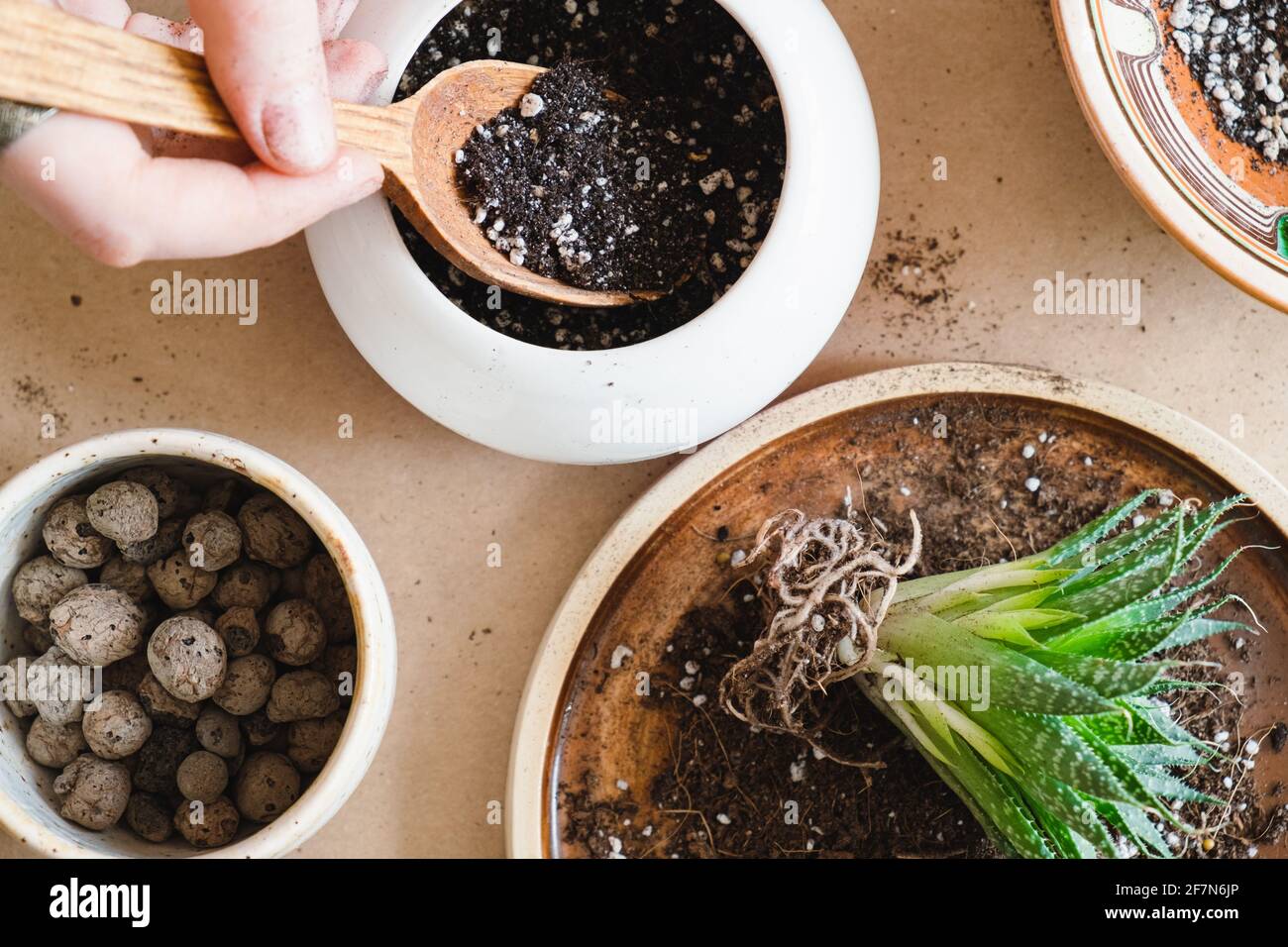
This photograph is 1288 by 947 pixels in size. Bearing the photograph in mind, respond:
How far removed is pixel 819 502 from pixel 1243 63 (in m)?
0.55

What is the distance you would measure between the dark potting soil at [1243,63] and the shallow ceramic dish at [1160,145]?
0.04 meters

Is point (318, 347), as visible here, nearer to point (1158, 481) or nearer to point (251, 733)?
point (251, 733)

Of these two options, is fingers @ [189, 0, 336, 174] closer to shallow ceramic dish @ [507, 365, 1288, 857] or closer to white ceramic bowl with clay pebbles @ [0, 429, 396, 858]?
white ceramic bowl with clay pebbles @ [0, 429, 396, 858]

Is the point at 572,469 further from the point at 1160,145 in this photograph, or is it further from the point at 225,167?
the point at 1160,145

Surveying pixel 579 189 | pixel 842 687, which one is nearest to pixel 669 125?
pixel 579 189

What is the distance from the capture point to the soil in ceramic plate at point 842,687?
0.93m

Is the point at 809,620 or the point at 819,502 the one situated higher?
the point at 819,502

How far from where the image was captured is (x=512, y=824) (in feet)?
3.01

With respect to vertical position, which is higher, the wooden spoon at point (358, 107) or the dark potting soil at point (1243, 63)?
the dark potting soil at point (1243, 63)

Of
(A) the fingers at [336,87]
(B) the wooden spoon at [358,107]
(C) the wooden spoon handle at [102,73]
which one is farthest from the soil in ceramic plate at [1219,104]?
(C) the wooden spoon handle at [102,73]

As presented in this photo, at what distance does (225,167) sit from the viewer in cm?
72

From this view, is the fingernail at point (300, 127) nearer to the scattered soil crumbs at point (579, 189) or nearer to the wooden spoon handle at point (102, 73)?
the wooden spoon handle at point (102, 73)

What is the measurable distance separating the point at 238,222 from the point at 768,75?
1.40 ft

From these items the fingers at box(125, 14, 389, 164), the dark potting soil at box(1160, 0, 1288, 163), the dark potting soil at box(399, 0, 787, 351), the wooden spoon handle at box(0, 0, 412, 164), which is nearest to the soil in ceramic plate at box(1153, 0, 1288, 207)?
the dark potting soil at box(1160, 0, 1288, 163)
